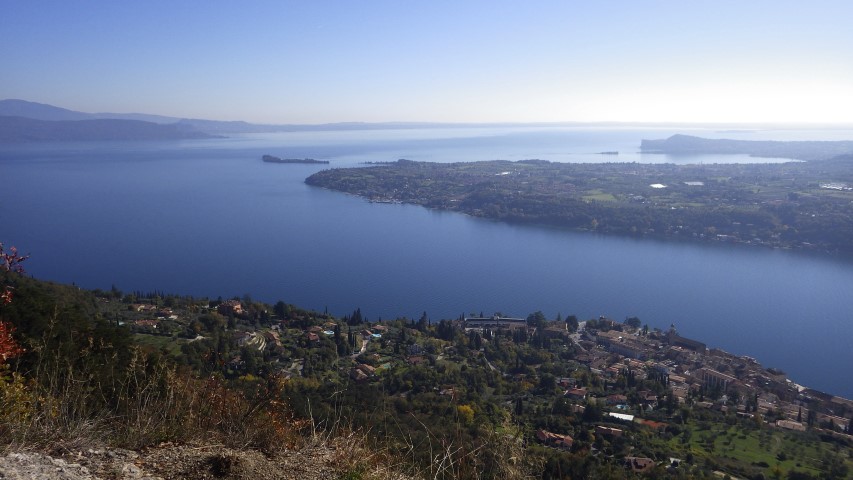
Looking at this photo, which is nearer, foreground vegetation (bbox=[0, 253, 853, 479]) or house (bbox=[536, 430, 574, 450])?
foreground vegetation (bbox=[0, 253, 853, 479])

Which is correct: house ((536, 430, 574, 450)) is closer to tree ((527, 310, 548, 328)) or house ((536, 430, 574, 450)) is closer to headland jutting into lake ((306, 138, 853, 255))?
tree ((527, 310, 548, 328))

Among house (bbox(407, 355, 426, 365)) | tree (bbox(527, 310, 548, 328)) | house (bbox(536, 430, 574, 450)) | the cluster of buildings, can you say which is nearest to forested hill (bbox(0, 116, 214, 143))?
tree (bbox(527, 310, 548, 328))

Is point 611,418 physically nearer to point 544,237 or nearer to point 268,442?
point 268,442

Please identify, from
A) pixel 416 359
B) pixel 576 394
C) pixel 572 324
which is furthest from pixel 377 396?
pixel 572 324

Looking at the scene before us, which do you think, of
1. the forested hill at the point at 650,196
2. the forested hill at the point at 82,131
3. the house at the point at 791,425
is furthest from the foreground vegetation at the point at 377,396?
the forested hill at the point at 82,131

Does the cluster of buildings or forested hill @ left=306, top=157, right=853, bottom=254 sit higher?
forested hill @ left=306, top=157, right=853, bottom=254

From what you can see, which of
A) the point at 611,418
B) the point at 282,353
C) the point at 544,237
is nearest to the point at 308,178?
the point at 544,237
